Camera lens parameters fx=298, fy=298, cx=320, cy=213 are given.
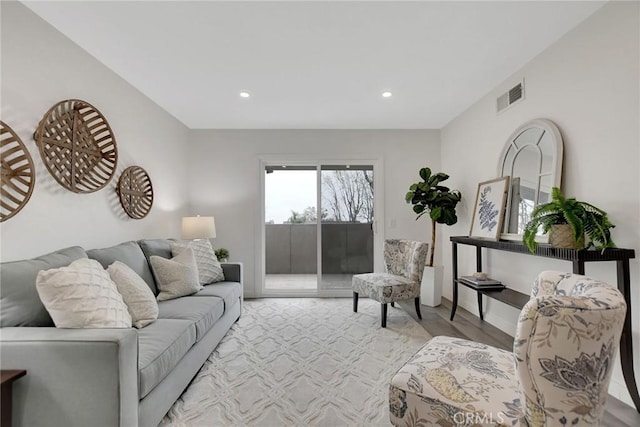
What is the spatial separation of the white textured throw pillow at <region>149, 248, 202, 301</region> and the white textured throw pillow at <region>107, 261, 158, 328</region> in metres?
0.56

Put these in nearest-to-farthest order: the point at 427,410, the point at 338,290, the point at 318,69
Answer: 1. the point at 427,410
2. the point at 318,69
3. the point at 338,290

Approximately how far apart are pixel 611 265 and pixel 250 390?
254cm

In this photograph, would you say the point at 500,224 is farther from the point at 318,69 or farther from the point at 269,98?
the point at 269,98

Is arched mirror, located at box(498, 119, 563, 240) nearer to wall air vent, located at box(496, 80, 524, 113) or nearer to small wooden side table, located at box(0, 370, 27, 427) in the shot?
wall air vent, located at box(496, 80, 524, 113)

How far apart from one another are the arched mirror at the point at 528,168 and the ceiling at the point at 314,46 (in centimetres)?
67

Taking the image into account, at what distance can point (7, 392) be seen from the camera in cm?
129

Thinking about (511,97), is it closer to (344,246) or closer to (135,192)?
(344,246)

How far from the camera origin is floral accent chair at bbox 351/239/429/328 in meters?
3.22

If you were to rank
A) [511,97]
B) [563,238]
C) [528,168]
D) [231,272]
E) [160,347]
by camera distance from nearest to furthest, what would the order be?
[160,347]
[563,238]
[528,168]
[511,97]
[231,272]

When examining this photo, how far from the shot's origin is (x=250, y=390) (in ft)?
6.78

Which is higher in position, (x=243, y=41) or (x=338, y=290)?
(x=243, y=41)

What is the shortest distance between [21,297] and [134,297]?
1.85 feet

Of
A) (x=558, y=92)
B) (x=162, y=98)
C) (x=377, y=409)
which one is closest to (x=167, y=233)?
(x=162, y=98)

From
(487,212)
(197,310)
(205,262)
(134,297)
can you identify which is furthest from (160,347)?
(487,212)
